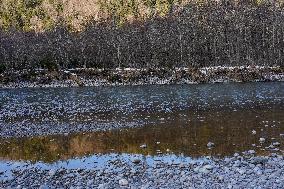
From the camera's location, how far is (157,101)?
152 feet

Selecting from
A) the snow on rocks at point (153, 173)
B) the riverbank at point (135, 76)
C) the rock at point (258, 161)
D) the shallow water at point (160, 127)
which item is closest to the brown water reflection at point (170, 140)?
the shallow water at point (160, 127)

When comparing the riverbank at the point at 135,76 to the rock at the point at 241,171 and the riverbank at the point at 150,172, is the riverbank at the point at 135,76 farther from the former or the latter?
the rock at the point at 241,171

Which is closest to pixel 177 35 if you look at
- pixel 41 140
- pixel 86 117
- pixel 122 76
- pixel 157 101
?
pixel 122 76

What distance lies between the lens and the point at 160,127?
2897 cm

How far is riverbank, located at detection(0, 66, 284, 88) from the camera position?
7412cm

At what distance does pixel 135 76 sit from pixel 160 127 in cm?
5151

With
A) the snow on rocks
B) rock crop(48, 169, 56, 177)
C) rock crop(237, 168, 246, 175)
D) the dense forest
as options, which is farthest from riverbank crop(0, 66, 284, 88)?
rock crop(237, 168, 246, 175)

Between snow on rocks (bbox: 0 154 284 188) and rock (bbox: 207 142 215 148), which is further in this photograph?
rock (bbox: 207 142 215 148)

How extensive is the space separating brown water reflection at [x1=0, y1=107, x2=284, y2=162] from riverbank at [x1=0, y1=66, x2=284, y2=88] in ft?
140

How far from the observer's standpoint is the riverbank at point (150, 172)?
15.4 m

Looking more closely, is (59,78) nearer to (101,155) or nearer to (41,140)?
(41,140)

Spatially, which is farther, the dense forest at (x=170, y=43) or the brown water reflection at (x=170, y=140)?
the dense forest at (x=170, y=43)

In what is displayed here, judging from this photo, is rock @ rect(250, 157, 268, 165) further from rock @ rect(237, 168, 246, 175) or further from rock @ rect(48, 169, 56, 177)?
rock @ rect(48, 169, 56, 177)

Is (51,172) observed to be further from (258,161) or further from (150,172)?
(258,161)
